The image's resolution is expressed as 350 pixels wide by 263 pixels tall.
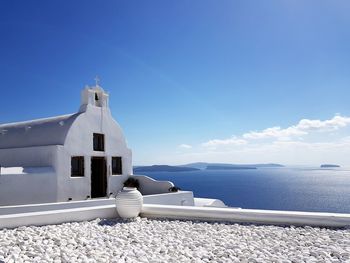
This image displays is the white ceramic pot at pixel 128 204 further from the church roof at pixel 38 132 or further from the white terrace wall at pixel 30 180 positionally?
the church roof at pixel 38 132

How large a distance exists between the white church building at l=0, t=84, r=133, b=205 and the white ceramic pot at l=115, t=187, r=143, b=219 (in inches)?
311

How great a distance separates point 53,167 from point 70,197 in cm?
181

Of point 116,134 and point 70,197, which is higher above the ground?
point 116,134

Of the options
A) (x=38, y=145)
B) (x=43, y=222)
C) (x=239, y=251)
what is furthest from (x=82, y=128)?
(x=239, y=251)

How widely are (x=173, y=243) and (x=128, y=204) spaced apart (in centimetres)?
289

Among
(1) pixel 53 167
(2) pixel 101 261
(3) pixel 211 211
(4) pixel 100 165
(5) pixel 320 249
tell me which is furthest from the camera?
(4) pixel 100 165

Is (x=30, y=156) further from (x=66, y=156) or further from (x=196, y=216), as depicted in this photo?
(x=196, y=216)

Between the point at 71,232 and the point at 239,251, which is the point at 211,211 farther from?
the point at 71,232

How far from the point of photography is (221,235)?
23.5 ft

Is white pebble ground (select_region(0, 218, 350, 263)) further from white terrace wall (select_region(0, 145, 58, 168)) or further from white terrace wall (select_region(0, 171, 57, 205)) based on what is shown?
white terrace wall (select_region(0, 145, 58, 168))

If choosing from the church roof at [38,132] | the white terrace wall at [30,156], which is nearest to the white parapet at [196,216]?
the white terrace wall at [30,156]

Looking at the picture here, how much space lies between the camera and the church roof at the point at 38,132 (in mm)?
17359

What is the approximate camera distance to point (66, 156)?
16.8m

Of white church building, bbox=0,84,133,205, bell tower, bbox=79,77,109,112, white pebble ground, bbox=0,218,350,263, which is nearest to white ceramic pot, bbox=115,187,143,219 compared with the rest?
white pebble ground, bbox=0,218,350,263
